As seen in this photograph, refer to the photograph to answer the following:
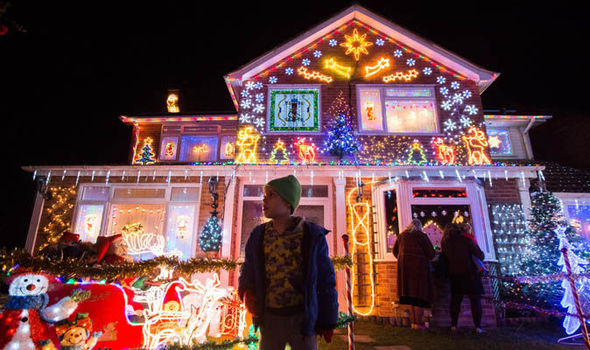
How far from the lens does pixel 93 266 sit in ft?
11.6

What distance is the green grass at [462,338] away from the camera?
4.62 metres

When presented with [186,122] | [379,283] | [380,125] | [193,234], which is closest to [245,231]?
[193,234]

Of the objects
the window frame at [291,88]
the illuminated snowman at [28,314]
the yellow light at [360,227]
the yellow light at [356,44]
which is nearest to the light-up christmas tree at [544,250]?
the yellow light at [360,227]

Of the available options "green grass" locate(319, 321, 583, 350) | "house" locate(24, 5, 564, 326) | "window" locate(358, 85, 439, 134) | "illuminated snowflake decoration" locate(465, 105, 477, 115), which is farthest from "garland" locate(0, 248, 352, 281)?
"illuminated snowflake decoration" locate(465, 105, 477, 115)

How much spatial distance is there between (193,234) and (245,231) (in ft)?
4.63

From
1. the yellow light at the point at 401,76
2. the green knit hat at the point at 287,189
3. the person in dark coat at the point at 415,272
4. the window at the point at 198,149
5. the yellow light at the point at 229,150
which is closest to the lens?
the green knit hat at the point at 287,189

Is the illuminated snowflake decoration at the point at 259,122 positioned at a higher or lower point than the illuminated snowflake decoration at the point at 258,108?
lower

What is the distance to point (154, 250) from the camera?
8.34 m

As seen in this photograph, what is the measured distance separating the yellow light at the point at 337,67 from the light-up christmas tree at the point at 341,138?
4.18ft

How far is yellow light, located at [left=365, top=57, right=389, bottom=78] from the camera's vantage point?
9.48 metres

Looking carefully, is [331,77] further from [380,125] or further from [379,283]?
[379,283]

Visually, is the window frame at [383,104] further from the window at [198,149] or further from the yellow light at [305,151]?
the window at [198,149]

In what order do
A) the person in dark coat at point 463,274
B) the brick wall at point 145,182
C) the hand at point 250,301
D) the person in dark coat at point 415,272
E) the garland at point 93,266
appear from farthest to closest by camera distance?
1. the brick wall at point 145,182
2. the person in dark coat at point 415,272
3. the person in dark coat at point 463,274
4. the garland at point 93,266
5. the hand at point 250,301

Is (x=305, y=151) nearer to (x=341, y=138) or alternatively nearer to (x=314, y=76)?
(x=341, y=138)
